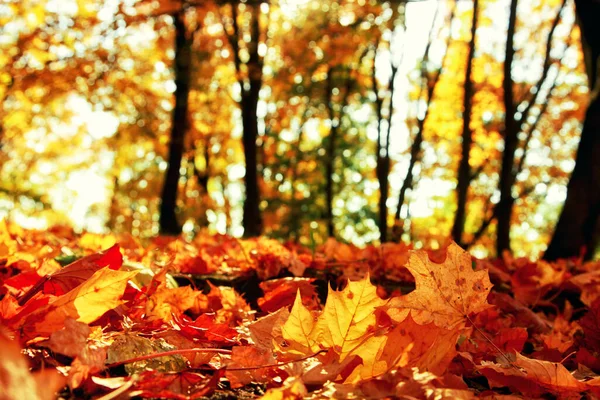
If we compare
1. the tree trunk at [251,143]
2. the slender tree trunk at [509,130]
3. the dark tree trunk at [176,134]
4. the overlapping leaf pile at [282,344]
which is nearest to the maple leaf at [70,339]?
the overlapping leaf pile at [282,344]

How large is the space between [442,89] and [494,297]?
15.5m

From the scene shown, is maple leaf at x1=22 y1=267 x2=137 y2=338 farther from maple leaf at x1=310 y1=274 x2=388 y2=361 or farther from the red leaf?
the red leaf

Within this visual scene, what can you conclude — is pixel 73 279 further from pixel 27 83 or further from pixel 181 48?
pixel 181 48

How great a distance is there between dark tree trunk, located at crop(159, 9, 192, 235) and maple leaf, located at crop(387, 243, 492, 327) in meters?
9.68

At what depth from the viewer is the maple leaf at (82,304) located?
39.8 inches

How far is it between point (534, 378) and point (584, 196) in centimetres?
406

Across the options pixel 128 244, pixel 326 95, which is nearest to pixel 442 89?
pixel 326 95

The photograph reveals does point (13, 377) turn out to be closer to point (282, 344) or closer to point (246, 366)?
point (246, 366)

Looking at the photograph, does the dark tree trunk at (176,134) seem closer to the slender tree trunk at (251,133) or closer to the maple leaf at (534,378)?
the slender tree trunk at (251,133)

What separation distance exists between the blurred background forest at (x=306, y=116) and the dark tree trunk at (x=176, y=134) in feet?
0.11

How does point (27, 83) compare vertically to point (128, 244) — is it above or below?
above

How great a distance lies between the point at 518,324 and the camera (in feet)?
6.45

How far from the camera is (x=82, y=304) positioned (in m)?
1.03

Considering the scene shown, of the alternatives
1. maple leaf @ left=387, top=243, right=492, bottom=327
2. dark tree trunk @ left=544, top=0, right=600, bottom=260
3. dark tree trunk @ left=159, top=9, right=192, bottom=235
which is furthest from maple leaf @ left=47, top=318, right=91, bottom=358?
dark tree trunk @ left=159, top=9, right=192, bottom=235
